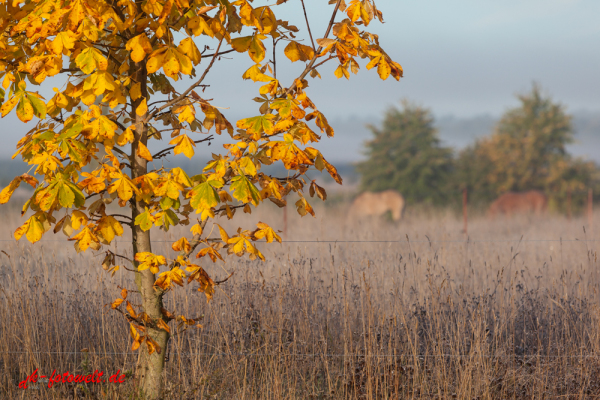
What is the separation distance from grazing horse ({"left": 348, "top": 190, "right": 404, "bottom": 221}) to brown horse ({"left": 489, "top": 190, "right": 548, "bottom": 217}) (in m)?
3.31

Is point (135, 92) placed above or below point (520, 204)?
above

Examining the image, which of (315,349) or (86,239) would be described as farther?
(315,349)

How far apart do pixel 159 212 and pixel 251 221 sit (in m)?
13.0

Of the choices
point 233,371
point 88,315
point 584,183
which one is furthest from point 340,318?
point 584,183

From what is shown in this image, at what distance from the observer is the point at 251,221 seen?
598 inches

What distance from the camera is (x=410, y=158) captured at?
18953 millimetres

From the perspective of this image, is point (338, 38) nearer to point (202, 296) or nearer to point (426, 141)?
point (202, 296)

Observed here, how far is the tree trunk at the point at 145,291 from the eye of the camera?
99.3 inches

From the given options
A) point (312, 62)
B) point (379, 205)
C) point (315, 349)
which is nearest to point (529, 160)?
point (379, 205)

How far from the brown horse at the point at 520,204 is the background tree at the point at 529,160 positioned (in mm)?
1506

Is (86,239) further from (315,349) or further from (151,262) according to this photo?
(315,349)

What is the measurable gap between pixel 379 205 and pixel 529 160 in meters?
6.86

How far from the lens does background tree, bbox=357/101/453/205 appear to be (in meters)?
18.9

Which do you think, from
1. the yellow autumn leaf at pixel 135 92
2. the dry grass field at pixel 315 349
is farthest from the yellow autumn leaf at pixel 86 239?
the dry grass field at pixel 315 349
